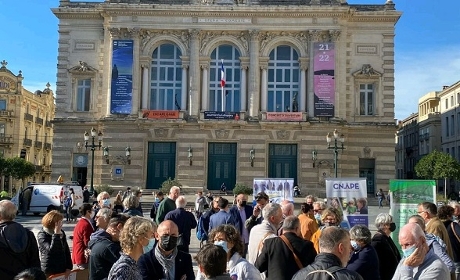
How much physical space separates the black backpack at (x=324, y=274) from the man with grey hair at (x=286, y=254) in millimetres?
2248

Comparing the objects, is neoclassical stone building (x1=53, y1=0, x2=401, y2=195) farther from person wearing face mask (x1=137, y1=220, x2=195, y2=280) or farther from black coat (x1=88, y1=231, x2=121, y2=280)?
person wearing face mask (x1=137, y1=220, x2=195, y2=280)

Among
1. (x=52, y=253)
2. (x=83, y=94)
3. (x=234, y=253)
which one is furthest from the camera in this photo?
(x=83, y=94)

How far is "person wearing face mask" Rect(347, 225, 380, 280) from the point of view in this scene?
675cm

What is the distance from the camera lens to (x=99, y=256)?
6867mm

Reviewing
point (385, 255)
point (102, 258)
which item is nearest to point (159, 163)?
point (385, 255)

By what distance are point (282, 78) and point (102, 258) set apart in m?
34.6

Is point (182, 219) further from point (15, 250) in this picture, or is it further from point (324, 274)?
point (324, 274)

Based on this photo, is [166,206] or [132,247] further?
[166,206]

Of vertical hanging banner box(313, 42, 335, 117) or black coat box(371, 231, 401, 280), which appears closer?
black coat box(371, 231, 401, 280)

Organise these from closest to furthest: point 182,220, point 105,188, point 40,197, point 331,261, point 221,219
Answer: point 331,261 → point 221,219 → point 182,220 → point 40,197 → point 105,188

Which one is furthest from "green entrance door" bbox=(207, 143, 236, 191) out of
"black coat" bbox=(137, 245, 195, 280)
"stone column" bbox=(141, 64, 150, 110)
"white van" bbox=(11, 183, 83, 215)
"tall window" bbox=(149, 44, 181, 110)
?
"black coat" bbox=(137, 245, 195, 280)

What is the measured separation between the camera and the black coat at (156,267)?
5684 mm

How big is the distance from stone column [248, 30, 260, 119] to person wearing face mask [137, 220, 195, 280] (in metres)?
33.6

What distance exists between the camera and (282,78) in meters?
40.3
